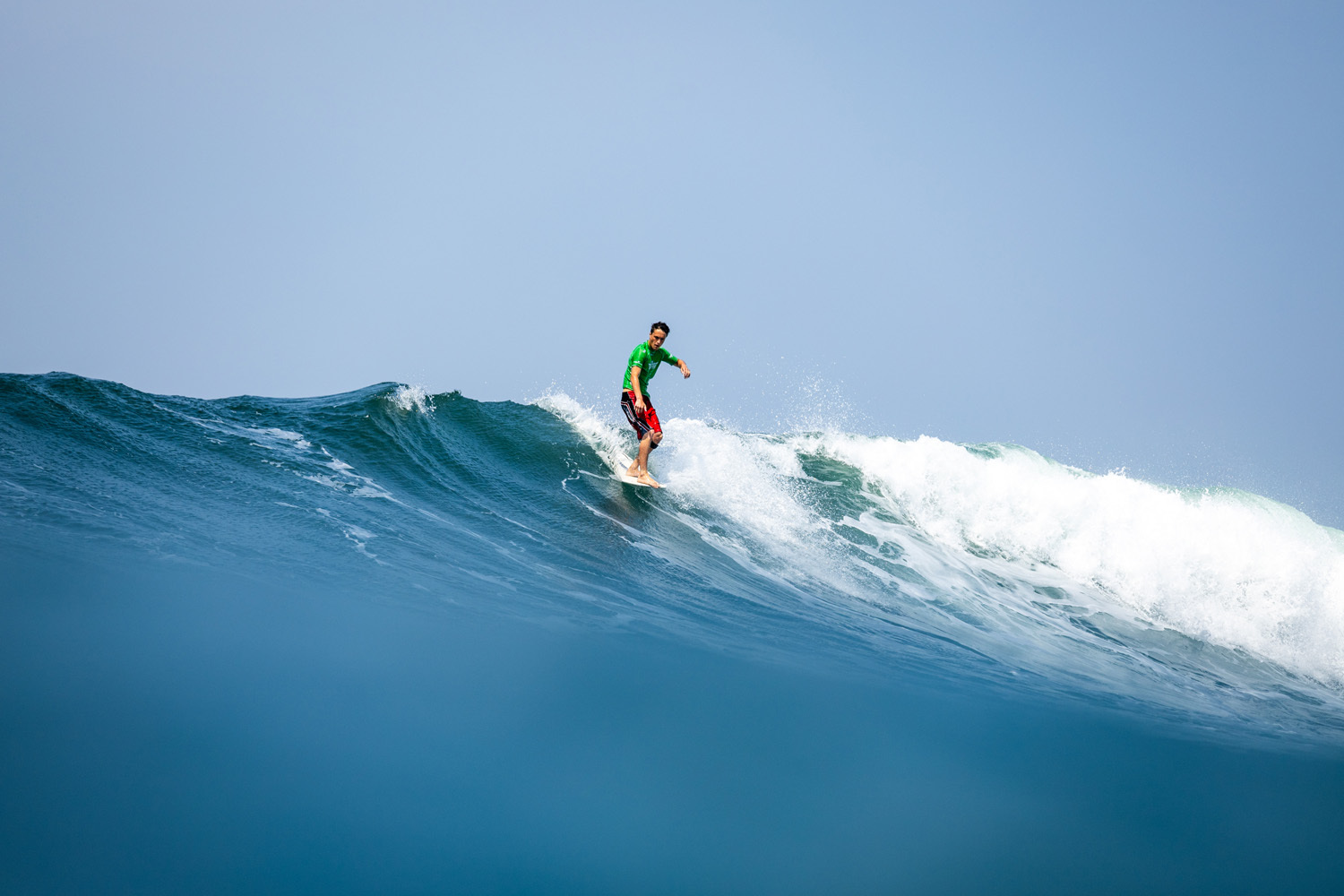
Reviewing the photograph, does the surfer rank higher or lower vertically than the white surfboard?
higher

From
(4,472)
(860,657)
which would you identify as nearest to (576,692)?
(860,657)

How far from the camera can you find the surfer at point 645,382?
7816mm

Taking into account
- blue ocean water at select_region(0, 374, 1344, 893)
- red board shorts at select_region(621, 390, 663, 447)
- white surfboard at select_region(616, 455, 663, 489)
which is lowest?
blue ocean water at select_region(0, 374, 1344, 893)

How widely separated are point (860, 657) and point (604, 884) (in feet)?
9.78

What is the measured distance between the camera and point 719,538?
7.22m

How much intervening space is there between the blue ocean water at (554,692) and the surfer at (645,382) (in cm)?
Result: 74

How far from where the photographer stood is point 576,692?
11.5 ft

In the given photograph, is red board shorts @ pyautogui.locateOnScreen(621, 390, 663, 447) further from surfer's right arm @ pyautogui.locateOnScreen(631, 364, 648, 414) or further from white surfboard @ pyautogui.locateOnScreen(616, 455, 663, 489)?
white surfboard @ pyautogui.locateOnScreen(616, 455, 663, 489)

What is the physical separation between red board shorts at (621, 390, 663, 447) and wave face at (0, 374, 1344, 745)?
72cm

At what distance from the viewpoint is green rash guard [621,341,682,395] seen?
7844 mm

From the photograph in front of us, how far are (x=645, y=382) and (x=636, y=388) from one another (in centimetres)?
23

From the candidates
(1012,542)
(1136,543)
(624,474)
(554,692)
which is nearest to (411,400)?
(624,474)

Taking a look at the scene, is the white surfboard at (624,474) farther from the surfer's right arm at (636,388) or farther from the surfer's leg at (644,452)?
the surfer's right arm at (636,388)

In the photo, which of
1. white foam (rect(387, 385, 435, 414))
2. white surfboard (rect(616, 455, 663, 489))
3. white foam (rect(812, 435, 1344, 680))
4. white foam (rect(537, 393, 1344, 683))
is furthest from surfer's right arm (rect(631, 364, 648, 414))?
white foam (rect(812, 435, 1344, 680))
